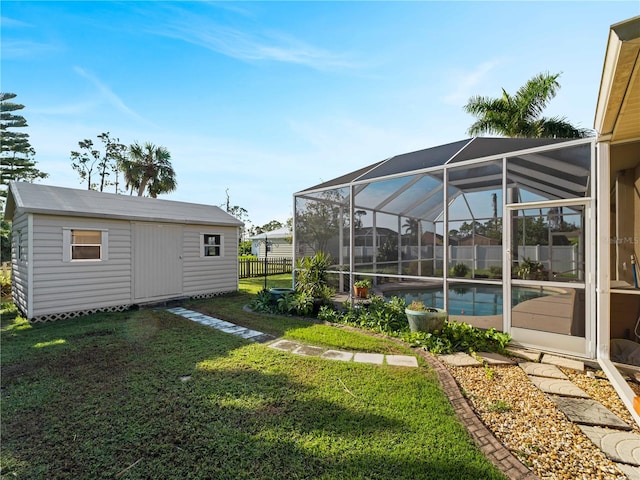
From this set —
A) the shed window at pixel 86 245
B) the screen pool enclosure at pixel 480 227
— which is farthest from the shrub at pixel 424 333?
the shed window at pixel 86 245

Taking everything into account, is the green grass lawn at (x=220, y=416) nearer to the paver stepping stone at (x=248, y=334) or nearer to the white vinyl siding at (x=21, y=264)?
the paver stepping stone at (x=248, y=334)

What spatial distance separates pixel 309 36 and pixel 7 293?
470 inches

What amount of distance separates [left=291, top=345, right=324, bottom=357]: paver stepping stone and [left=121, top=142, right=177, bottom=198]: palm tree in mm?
16559

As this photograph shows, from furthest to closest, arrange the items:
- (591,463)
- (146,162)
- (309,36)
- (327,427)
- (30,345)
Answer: (146,162) → (309,36) → (30,345) → (327,427) → (591,463)

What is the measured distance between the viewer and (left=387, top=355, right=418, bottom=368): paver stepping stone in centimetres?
388

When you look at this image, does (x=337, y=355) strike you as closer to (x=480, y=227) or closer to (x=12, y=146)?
(x=480, y=227)

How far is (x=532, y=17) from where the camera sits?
4.93 metres

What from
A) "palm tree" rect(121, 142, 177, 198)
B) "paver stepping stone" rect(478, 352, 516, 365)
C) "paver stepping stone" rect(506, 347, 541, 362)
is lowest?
"paver stepping stone" rect(478, 352, 516, 365)

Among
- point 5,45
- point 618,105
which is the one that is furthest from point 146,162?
point 618,105

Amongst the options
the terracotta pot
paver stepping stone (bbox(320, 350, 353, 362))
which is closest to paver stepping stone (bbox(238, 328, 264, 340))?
paver stepping stone (bbox(320, 350, 353, 362))

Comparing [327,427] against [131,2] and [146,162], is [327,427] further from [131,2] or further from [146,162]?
[146,162]

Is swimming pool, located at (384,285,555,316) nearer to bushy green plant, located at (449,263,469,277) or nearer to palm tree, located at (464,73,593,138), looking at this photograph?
bushy green plant, located at (449,263,469,277)

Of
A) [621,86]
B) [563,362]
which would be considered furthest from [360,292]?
[621,86]

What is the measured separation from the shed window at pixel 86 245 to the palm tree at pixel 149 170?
11.5 m
